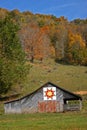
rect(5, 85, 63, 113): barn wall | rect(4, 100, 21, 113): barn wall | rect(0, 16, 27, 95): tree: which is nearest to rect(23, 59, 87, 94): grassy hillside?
rect(0, 16, 27, 95): tree

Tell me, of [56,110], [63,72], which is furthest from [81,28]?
[56,110]

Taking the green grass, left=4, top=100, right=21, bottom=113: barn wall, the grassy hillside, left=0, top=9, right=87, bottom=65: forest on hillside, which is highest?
left=0, top=9, right=87, bottom=65: forest on hillside

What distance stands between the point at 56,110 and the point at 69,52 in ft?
293

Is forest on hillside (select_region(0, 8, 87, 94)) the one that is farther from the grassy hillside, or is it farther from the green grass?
the green grass

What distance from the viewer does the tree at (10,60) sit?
3108 inches

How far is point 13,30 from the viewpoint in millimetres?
84688

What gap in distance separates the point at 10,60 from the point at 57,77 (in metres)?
30.5

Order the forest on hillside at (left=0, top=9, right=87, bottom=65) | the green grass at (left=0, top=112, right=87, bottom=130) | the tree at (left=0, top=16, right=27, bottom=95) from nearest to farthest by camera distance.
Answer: the green grass at (left=0, top=112, right=87, bottom=130)
the tree at (left=0, top=16, right=27, bottom=95)
the forest on hillside at (left=0, top=9, right=87, bottom=65)

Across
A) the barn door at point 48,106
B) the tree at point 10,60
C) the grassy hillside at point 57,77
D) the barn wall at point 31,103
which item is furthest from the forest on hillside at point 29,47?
the barn door at point 48,106

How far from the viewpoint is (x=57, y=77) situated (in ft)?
362

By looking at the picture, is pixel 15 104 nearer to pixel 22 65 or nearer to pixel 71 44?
pixel 22 65

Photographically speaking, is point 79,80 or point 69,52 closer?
point 79,80

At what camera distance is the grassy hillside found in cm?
9714

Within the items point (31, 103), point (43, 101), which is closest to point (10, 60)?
point (31, 103)
